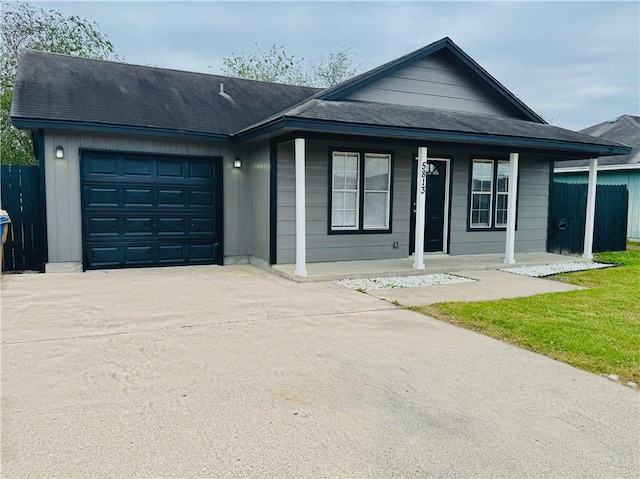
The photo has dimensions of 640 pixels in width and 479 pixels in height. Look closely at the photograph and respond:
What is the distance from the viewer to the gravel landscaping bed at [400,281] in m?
7.44

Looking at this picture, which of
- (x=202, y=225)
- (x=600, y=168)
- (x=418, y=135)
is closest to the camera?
(x=418, y=135)

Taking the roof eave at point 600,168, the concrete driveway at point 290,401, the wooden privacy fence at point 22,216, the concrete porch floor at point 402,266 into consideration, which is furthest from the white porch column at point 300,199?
the roof eave at point 600,168

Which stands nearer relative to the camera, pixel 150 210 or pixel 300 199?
pixel 300 199

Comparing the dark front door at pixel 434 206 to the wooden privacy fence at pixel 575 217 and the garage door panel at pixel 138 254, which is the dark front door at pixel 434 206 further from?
the garage door panel at pixel 138 254

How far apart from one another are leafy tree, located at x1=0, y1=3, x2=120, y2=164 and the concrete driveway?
12.9 metres

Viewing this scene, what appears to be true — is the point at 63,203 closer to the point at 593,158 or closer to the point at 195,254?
the point at 195,254

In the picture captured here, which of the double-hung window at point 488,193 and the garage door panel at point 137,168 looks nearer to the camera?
the garage door panel at point 137,168

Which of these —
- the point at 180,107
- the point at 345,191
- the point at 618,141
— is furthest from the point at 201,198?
the point at 618,141

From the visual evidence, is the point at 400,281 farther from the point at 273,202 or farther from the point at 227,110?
the point at 227,110

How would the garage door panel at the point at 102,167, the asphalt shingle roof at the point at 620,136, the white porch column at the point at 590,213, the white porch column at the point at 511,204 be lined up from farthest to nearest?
the asphalt shingle roof at the point at 620,136 → the white porch column at the point at 590,213 → the white porch column at the point at 511,204 → the garage door panel at the point at 102,167

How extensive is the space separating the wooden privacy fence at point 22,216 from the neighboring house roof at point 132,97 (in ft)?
3.18

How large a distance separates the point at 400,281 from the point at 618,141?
43.6 feet

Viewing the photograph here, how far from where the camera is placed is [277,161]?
863 centimetres

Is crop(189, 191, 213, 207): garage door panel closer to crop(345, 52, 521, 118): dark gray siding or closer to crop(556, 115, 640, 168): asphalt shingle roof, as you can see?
crop(345, 52, 521, 118): dark gray siding
